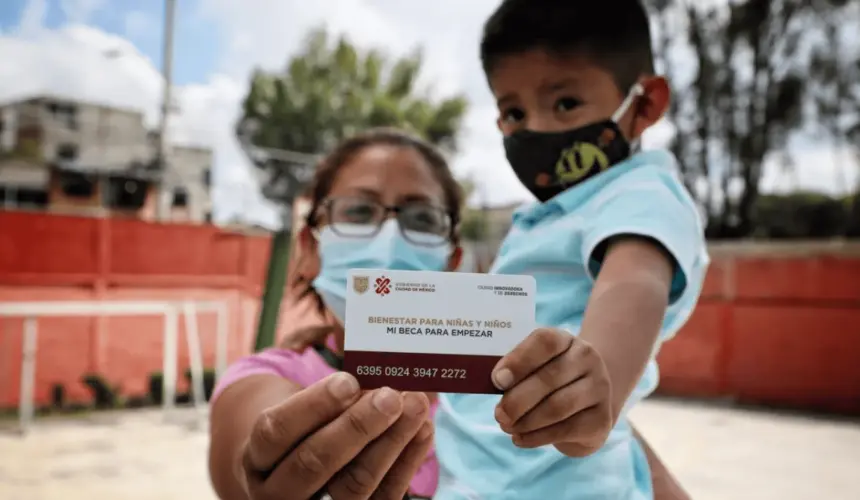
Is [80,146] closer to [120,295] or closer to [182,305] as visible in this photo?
[120,295]

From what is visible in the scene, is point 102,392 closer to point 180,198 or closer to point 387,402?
point 387,402

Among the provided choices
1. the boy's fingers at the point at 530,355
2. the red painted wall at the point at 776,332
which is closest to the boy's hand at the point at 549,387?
the boy's fingers at the point at 530,355

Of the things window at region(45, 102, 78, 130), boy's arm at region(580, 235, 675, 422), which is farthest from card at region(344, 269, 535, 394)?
window at region(45, 102, 78, 130)

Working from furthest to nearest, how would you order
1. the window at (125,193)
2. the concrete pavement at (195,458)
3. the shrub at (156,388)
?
the window at (125,193)
the shrub at (156,388)
the concrete pavement at (195,458)

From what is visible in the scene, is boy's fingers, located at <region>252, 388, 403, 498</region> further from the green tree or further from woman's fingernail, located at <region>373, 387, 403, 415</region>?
the green tree

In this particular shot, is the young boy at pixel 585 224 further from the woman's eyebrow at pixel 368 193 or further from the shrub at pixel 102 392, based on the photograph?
the shrub at pixel 102 392

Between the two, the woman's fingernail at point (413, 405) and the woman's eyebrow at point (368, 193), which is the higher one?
the woman's eyebrow at point (368, 193)

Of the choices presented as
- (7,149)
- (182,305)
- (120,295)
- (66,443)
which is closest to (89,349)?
(120,295)

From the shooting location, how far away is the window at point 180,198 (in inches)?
614

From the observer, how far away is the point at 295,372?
2.99 ft

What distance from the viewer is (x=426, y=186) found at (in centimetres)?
110

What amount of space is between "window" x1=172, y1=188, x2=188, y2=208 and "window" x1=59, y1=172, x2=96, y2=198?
1592mm

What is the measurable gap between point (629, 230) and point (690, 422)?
24.5ft

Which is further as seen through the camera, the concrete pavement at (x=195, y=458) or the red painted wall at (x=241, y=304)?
the red painted wall at (x=241, y=304)
